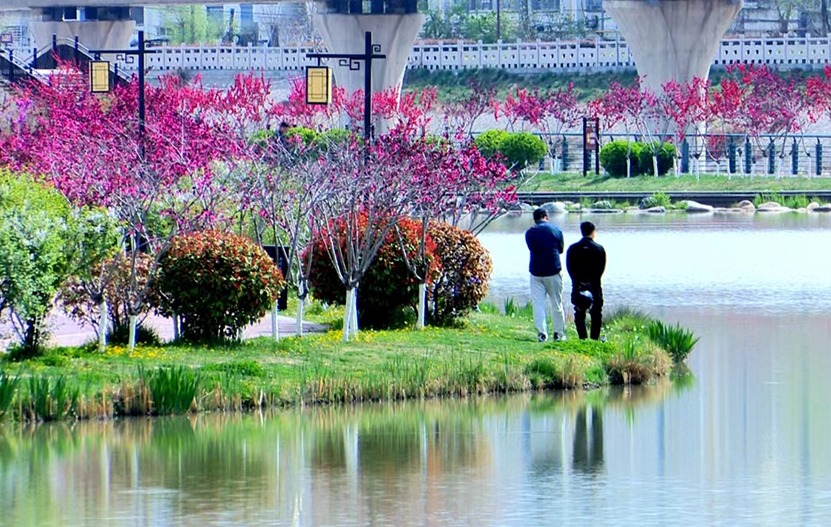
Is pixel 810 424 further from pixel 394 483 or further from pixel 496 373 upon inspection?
pixel 394 483

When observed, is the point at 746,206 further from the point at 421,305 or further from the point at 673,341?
the point at 673,341

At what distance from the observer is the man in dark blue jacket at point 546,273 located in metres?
22.9

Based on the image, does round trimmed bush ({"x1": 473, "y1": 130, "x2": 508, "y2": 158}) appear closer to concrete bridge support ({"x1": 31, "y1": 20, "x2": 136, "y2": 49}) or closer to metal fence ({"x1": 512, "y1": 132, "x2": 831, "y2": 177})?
metal fence ({"x1": 512, "y1": 132, "x2": 831, "y2": 177})

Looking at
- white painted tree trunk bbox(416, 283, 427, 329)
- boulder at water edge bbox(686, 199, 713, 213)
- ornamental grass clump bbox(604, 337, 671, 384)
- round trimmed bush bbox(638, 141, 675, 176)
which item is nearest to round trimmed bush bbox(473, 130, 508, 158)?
round trimmed bush bbox(638, 141, 675, 176)

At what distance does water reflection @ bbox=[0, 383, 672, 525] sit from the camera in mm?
14914

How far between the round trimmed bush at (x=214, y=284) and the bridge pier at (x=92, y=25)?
207ft

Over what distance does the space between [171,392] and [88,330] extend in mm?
4854

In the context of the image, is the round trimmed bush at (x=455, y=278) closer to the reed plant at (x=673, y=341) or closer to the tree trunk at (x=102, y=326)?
the reed plant at (x=673, y=341)

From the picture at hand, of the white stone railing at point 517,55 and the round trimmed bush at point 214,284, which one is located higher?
the white stone railing at point 517,55

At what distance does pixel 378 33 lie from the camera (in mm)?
75688

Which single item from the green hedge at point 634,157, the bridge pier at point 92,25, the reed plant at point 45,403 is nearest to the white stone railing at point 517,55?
the bridge pier at point 92,25

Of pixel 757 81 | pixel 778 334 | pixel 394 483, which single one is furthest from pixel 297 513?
pixel 757 81

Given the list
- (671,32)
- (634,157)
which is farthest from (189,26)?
(634,157)

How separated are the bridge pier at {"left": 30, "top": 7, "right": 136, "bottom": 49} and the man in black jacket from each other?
206ft
